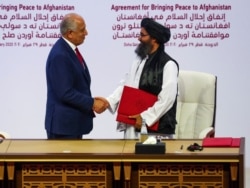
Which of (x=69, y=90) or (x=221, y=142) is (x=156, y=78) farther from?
(x=221, y=142)

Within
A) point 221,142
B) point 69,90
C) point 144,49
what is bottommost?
point 221,142

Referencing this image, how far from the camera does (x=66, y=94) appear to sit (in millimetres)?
7285

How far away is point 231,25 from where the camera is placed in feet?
31.1

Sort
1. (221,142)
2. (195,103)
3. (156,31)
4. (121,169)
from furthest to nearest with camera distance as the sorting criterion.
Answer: (195,103)
(156,31)
(221,142)
(121,169)

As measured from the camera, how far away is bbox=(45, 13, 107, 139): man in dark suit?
7316mm

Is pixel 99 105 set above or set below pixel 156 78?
below

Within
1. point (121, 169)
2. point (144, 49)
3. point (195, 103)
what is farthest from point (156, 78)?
point (121, 169)

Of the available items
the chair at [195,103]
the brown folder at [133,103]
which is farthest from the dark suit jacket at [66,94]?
the chair at [195,103]

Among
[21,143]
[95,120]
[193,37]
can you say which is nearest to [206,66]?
[193,37]

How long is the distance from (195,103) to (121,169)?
6.32 feet

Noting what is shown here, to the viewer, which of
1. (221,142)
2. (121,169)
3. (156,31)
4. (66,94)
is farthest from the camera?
(156,31)

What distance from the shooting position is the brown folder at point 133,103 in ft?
24.1

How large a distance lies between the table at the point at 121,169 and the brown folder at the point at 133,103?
112cm

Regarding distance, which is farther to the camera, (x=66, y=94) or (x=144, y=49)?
(x=144, y=49)
